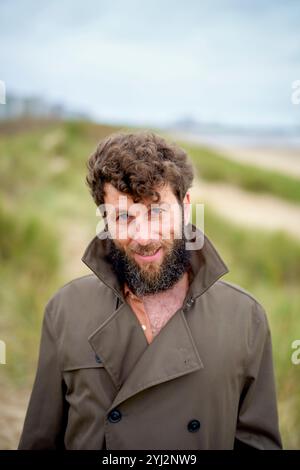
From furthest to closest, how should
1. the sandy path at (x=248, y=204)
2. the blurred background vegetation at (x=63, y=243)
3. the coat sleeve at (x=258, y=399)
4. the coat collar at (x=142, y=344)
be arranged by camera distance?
the sandy path at (x=248, y=204)
the blurred background vegetation at (x=63, y=243)
the coat sleeve at (x=258, y=399)
the coat collar at (x=142, y=344)

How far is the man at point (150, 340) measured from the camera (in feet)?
6.17

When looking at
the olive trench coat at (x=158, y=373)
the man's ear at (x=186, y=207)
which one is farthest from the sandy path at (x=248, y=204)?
the olive trench coat at (x=158, y=373)

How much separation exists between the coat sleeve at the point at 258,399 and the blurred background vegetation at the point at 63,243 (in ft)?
5.19

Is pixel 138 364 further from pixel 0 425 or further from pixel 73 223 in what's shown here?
pixel 73 223

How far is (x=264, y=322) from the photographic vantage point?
2.01 meters

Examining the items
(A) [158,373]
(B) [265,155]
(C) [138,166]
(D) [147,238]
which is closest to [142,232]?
(D) [147,238]

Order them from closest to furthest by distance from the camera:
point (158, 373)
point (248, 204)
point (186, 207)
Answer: point (158, 373)
point (186, 207)
point (248, 204)

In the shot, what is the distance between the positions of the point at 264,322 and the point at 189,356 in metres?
0.36

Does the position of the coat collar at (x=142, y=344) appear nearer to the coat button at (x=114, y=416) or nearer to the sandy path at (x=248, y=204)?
the coat button at (x=114, y=416)

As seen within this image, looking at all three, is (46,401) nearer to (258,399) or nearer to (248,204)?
(258,399)

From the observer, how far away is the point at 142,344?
76.2 inches

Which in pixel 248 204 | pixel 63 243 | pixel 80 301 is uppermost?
pixel 80 301

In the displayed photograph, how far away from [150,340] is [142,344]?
0.06 metres

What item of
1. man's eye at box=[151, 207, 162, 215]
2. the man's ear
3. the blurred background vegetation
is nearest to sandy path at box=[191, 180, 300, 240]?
the blurred background vegetation
